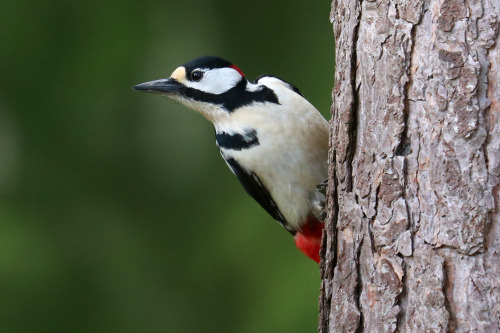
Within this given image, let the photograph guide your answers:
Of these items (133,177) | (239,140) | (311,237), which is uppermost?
(239,140)

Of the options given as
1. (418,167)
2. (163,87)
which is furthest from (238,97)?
(418,167)

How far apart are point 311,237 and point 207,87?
0.56 meters

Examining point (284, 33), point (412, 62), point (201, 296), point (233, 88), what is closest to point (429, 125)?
point (412, 62)

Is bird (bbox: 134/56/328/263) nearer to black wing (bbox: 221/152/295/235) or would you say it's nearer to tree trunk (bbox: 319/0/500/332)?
black wing (bbox: 221/152/295/235)

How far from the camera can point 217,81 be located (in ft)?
7.78

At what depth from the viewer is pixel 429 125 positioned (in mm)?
1535

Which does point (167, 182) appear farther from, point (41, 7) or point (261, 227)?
point (41, 7)

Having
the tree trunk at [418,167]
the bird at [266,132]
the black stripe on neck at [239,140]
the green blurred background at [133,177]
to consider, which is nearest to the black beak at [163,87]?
the bird at [266,132]

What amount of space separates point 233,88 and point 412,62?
87 centimetres

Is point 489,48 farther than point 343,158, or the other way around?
point 343,158

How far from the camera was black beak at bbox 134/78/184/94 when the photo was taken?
7.86 ft

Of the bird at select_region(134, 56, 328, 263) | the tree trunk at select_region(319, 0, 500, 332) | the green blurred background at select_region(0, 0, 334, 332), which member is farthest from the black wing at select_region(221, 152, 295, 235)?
the green blurred background at select_region(0, 0, 334, 332)

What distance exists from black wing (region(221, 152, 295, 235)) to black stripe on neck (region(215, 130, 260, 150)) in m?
0.05

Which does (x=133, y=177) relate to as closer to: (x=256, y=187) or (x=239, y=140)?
(x=256, y=187)
